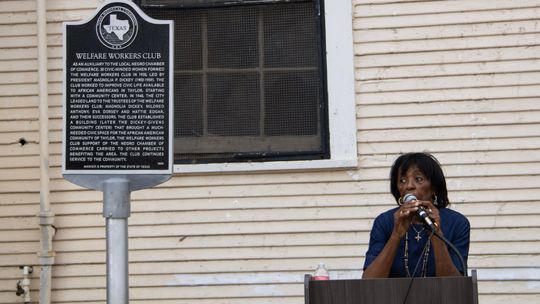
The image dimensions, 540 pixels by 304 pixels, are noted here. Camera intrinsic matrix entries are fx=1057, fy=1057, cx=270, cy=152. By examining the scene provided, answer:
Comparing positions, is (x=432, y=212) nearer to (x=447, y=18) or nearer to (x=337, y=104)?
(x=337, y=104)

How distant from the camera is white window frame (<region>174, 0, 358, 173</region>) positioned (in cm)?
746

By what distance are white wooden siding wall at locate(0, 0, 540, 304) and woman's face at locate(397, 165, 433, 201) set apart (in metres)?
2.52

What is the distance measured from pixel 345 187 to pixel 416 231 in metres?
2.75

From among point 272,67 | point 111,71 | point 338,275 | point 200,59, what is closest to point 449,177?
point 338,275

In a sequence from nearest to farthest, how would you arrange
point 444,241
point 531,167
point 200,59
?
point 444,241 → point 531,167 → point 200,59

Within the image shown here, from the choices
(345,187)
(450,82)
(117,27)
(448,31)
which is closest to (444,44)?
(448,31)

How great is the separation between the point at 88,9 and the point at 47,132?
0.95m

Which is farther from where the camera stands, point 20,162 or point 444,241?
point 20,162

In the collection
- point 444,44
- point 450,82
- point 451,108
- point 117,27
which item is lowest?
point 451,108

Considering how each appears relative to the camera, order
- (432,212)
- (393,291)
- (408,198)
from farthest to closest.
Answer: (408,198), (432,212), (393,291)

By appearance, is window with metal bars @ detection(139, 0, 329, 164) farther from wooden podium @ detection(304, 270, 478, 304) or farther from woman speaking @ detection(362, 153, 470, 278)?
wooden podium @ detection(304, 270, 478, 304)

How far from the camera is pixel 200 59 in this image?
7.82 m

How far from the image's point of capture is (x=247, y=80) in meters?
7.75

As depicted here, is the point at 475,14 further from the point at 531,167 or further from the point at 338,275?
the point at 338,275
